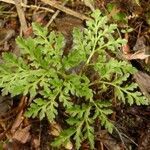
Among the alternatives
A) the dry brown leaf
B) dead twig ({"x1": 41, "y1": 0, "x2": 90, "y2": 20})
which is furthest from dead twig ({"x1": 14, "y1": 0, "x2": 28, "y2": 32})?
the dry brown leaf

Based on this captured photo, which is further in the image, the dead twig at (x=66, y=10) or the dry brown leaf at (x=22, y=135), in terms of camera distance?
the dead twig at (x=66, y=10)

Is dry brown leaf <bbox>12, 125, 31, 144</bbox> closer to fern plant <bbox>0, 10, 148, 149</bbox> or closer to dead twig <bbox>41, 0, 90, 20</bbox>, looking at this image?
fern plant <bbox>0, 10, 148, 149</bbox>

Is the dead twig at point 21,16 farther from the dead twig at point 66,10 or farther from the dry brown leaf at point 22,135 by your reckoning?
the dry brown leaf at point 22,135

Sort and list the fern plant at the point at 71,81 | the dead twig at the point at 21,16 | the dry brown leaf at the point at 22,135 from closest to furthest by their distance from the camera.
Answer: the fern plant at the point at 71,81 → the dry brown leaf at the point at 22,135 → the dead twig at the point at 21,16

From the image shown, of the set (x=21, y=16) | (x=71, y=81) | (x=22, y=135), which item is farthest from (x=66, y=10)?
(x=22, y=135)

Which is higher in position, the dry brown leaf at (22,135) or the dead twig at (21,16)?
the dead twig at (21,16)

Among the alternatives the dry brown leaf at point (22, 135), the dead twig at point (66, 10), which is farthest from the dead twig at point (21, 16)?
the dry brown leaf at point (22, 135)

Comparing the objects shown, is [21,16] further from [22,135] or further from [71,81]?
[22,135]

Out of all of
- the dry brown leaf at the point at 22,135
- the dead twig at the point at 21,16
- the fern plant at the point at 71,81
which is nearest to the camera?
the fern plant at the point at 71,81

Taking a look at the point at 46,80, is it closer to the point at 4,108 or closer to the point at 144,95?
the point at 4,108
